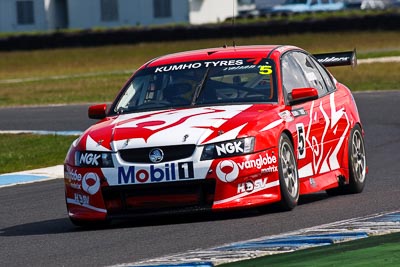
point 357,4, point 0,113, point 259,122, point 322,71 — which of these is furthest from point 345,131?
point 357,4

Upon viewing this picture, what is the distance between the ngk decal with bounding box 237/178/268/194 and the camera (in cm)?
903

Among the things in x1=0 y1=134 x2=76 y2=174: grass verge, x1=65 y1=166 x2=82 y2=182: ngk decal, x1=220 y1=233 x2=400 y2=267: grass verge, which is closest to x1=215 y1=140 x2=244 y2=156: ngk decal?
x1=65 y1=166 x2=82 y2=182: ngk decal

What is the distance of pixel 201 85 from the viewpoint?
398 inches

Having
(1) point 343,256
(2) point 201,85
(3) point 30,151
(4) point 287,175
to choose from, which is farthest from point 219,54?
(3) point 30,151

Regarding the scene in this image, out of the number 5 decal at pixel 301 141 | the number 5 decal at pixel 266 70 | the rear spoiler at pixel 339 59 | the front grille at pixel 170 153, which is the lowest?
the number 5 decal at pixel 301 141

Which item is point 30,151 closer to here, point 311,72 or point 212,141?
point 311,72

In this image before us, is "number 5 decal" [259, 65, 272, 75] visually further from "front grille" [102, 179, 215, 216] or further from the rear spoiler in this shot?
the rear spoiler

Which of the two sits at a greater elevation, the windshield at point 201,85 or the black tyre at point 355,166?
the windshield at point 201,85

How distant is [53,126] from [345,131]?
41.8ft

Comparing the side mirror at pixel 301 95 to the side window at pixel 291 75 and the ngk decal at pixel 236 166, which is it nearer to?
the side window at pixel 291 75

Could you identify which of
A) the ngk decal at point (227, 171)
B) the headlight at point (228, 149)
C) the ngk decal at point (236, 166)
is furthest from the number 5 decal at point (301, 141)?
the ngk decal at point (227, 171)

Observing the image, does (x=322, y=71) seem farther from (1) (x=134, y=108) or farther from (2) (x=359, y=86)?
(2) (x=359, y=86)

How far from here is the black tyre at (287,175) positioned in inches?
364

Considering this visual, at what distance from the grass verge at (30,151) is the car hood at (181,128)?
6658 millimetres
